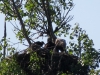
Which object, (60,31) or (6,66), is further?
(60,31)

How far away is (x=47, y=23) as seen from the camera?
3447 cm

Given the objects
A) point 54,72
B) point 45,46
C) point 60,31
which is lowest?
point 54,72

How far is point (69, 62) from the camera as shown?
3130 cm

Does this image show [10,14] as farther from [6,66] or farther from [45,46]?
[6,66]

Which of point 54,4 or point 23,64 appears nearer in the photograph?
point 23,64

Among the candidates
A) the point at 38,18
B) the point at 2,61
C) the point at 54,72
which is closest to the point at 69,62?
the point at 54,72

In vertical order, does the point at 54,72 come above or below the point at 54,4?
below

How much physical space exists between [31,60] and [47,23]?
477 centimetres

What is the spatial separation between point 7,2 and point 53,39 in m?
3.46

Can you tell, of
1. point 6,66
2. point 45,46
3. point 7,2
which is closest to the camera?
point 6,66

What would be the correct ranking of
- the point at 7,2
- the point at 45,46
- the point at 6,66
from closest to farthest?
1. the point at 6,66
2. the point at 45,46
3. the point at 7,2

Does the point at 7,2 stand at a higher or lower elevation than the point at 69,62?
higher

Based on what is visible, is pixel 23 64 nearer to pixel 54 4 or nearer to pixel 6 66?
pixel 6 66

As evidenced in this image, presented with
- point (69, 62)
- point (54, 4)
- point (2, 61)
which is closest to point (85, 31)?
point (69, 62)
